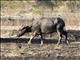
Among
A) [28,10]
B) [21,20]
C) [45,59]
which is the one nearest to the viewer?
[45,59]

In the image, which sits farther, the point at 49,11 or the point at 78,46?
the point at 49,11

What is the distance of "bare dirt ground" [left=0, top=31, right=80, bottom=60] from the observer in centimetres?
1338

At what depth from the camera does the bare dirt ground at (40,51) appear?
43.9 feet

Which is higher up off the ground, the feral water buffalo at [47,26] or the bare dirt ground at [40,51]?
the feral water buffalo at [47,26]

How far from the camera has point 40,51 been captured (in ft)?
50.3

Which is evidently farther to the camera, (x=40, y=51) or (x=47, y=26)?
(x=47, y=26)

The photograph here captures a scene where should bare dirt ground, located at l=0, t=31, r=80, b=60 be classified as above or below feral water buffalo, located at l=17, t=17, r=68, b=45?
below

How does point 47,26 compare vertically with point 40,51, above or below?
above

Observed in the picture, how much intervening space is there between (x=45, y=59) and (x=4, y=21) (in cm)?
977

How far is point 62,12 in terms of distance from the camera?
23484 millimetres

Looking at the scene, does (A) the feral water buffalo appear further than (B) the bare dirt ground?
Yes

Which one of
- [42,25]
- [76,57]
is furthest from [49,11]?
[76,57]

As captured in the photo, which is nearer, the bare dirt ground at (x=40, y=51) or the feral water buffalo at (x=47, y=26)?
the bare dirt ground at (x=40, y=51)

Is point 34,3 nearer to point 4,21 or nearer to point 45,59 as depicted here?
point 4,21
